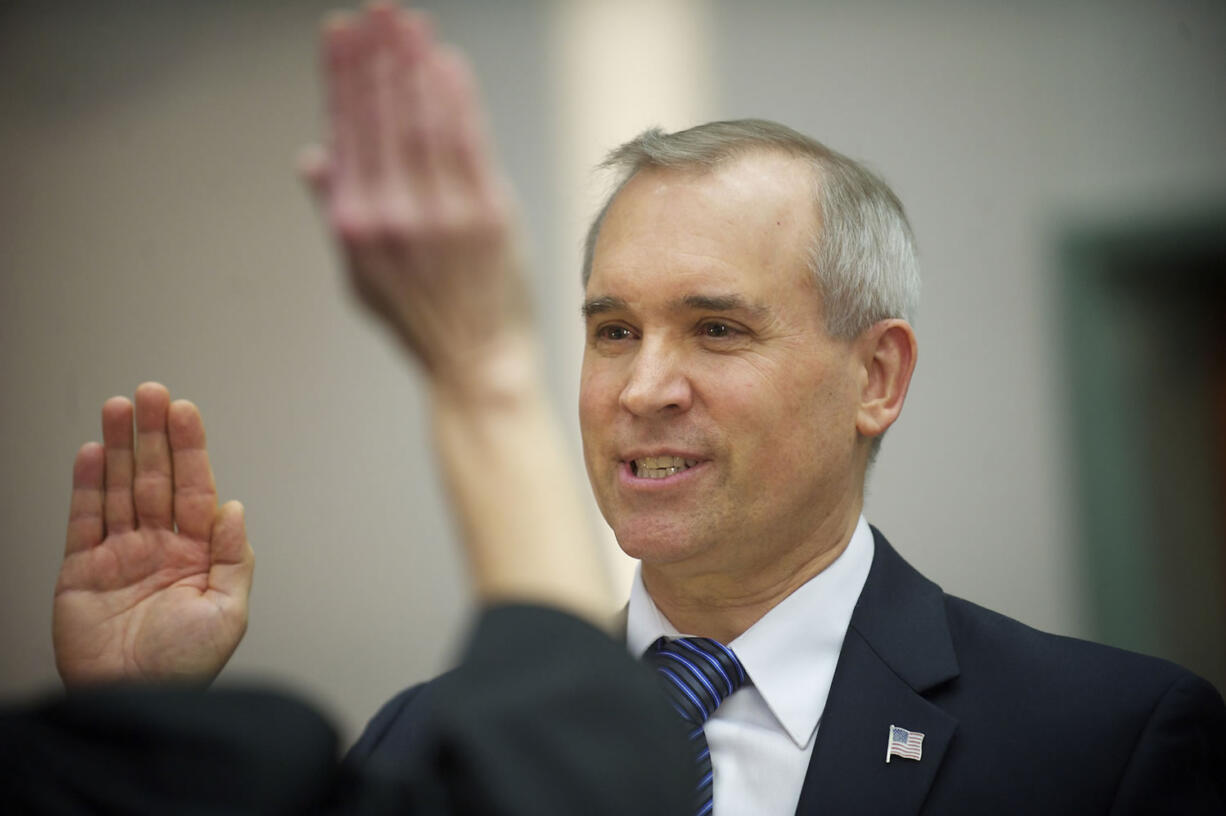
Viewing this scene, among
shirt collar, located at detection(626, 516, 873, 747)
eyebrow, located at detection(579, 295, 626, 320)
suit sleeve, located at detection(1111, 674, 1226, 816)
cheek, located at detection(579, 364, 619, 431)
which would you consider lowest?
suit sleeve, located at detection(1111, 674, 1226, 816)

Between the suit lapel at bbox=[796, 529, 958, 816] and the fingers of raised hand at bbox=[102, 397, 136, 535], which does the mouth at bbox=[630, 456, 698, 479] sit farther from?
the fingers of raised hand at bbox=[102, 397, 136, 535]

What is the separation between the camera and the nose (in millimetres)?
1942

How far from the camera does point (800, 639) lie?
1942 mm

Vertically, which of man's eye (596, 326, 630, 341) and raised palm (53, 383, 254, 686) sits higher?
man's eye (596, 326, 630, 341)

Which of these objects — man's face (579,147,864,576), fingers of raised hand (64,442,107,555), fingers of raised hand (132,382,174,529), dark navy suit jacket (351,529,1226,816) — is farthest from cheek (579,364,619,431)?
fingers of raised hand (64,442,107,555)

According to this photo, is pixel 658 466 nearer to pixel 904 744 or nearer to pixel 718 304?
pixel 718 304

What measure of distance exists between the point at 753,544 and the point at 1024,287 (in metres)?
2.36

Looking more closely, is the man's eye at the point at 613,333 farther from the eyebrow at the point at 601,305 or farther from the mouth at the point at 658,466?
the mouth at the point at 658,466

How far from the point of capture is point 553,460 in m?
1.01

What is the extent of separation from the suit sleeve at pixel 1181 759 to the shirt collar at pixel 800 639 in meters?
0.46

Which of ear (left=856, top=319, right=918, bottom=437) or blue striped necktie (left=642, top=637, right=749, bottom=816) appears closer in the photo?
blue striped necktie (left=642, top=637, right=749, bottom=816)

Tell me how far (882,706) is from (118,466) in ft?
4.05

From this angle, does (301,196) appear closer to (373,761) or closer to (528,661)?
(373,761)

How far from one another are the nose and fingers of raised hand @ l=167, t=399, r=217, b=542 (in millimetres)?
676
